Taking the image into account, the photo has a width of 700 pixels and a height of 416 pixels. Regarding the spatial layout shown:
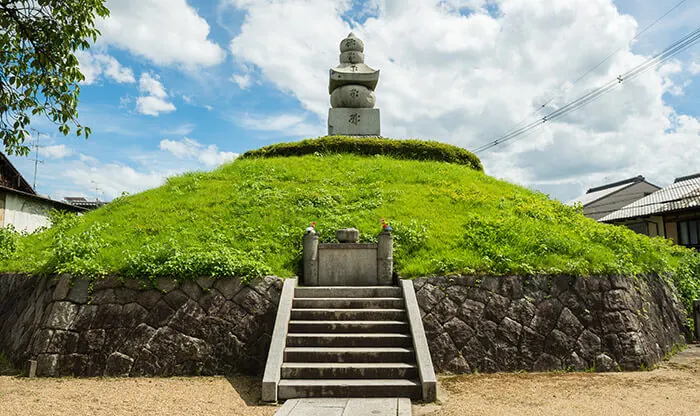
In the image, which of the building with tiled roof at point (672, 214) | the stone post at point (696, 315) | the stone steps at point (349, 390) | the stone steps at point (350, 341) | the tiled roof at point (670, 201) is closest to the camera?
the stone steps at point (349, 390)

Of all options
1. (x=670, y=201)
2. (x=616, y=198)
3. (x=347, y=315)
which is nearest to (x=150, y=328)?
(x=347, y=315)

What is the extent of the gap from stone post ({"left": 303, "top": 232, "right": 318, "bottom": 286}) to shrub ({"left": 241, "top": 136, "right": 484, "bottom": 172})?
30.5ft

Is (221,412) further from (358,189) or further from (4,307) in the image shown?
(358,189)

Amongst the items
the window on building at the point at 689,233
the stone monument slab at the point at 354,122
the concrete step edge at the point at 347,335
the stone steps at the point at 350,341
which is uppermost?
the stone monument slab at the point at 354,122

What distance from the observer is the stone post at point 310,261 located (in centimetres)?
1070

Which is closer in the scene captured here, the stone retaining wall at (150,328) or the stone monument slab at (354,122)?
the stone retaining wall at (150,328)

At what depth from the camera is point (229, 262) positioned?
32.9ft

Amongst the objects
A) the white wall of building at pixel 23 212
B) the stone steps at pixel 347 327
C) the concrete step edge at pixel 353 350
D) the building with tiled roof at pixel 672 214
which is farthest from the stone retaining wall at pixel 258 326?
the building with tiled roof at pixel 672 214

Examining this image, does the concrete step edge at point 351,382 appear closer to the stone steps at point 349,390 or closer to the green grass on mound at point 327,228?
the stone steps at point 349,390

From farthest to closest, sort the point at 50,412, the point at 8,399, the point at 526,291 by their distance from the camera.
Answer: the point at 526,291 → the point at 8,399 → the point at 50,412

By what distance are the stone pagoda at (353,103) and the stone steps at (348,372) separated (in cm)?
1533

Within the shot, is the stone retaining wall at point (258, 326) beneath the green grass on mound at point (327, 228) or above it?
beneath

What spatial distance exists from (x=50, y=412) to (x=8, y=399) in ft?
4.08

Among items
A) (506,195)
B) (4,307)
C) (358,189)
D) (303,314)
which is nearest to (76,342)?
(4,307)
